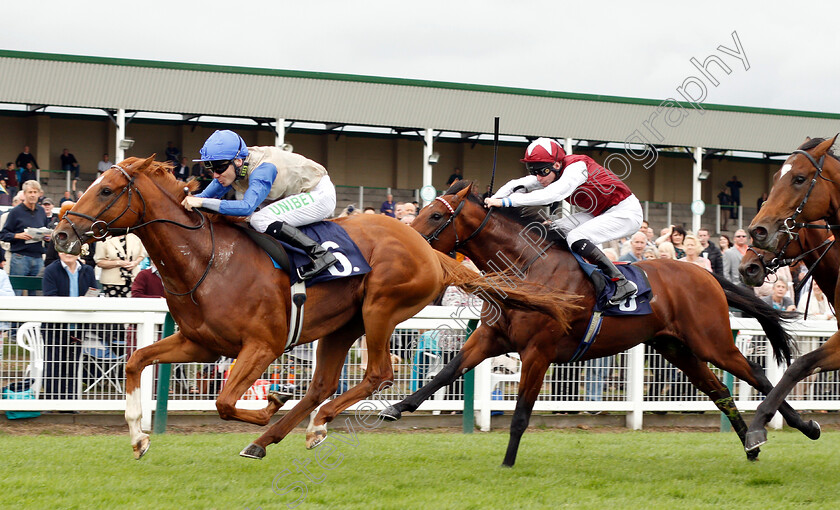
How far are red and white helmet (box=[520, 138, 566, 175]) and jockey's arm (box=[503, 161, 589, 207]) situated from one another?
9cm

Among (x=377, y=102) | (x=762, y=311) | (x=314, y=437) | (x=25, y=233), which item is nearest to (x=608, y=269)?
(x=762, y=311)

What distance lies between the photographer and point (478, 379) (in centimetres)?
689

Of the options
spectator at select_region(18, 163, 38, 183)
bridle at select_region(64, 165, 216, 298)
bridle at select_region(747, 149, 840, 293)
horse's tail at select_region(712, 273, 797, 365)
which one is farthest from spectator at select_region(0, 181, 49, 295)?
spectator at select_region(18, 163, 38, 183)

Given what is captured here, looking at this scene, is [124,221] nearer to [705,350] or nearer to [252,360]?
[252,360]

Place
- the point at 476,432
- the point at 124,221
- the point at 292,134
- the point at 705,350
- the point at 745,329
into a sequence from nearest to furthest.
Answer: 1. the point at 124,221
2. the point at 705,350
3. the point at 476,432
4. the point at 745,329
5. the point at 292,134

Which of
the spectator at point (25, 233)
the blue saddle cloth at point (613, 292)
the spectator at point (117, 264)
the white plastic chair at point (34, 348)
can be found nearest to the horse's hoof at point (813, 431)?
the blue saddle cloth at point (613, 292)

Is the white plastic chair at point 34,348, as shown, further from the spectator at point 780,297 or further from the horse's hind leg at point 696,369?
the spectator at point 780,297

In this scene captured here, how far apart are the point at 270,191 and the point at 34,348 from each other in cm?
235

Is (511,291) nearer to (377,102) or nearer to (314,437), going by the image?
(314,437)

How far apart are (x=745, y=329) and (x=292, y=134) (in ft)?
51.2

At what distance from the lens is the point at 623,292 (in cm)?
540

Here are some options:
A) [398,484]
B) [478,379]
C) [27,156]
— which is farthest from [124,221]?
[27,156]

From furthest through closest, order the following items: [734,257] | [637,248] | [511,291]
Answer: [734,257], [637,248], [511,291]

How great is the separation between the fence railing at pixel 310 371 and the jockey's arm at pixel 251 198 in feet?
6.44
